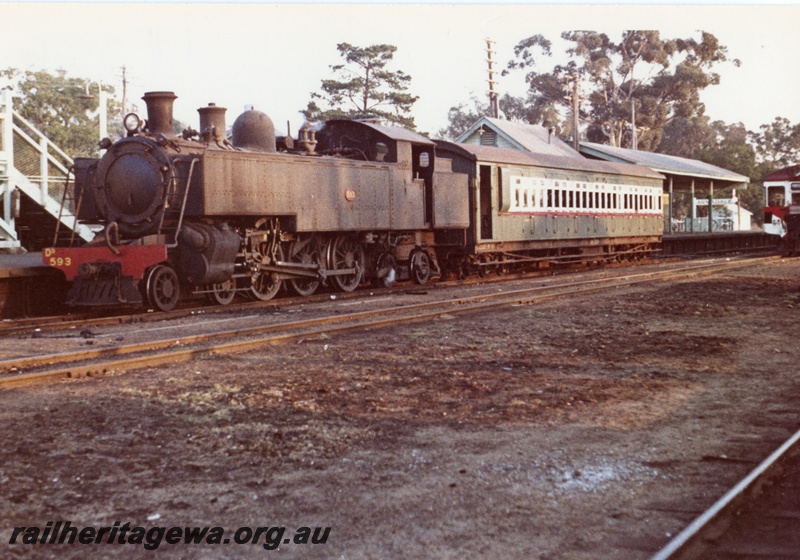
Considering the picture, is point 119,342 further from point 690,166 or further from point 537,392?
point 690,166

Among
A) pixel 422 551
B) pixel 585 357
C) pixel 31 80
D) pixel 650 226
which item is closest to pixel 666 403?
pixel 585 357

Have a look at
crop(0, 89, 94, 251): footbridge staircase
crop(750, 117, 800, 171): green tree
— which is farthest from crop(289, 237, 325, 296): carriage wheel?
crop(750, 117, 800, 171): green tree

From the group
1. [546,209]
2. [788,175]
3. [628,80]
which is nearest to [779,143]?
[628,80]

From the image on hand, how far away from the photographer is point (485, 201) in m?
20.7

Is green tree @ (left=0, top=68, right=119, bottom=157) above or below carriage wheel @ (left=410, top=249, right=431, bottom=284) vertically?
above

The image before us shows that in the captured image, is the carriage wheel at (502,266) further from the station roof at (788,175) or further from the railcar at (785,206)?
the station roof at (788,175)

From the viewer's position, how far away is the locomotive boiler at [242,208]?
43.3ft

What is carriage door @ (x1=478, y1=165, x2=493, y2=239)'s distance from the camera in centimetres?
2042

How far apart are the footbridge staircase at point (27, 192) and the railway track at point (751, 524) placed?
50.5 feet

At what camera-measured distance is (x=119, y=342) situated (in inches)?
392

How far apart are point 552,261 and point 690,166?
2104cm

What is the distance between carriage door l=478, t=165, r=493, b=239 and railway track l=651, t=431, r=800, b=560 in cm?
1551

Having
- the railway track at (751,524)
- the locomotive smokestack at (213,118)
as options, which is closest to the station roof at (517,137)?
the locomotive smokestack at (213,118)

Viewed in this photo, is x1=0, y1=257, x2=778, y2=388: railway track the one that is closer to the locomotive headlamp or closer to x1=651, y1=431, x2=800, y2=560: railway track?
the locomotive headlamp
